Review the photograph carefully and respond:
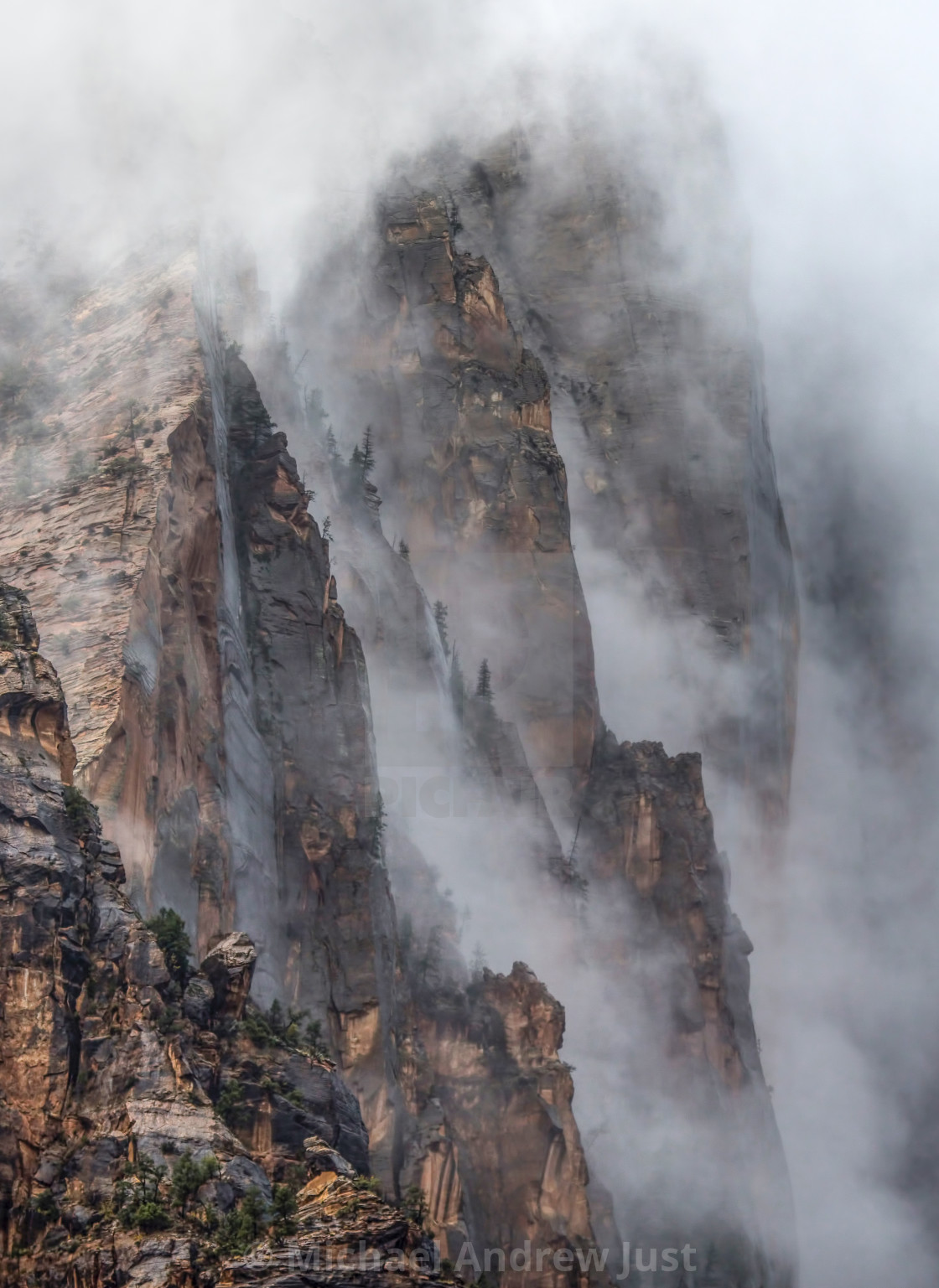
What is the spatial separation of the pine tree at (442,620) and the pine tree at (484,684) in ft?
6.86

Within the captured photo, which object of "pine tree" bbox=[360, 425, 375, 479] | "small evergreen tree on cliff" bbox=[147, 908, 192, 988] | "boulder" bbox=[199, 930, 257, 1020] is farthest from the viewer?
"pine tree" bbox=[360, 425, 375, 479]

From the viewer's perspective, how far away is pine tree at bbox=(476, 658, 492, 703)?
98.2m

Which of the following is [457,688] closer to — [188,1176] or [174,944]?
[174,944]

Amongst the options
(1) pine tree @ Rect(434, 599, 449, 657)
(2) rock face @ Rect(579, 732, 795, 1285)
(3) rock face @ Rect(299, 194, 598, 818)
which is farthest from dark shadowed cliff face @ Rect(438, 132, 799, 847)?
(1) pine tree @ Rect(434, 599, 449, 657)

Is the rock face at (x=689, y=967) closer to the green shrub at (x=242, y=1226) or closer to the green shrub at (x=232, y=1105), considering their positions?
the green shrub at (x=232, y=1105)

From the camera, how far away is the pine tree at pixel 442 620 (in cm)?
9772

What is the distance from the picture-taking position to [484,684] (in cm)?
9875

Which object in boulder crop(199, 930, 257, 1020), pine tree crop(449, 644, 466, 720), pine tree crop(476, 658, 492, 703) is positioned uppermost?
pine tree crop(476, 658, 492, 703)

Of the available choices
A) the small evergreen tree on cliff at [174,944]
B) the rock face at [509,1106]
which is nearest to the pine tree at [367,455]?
the rock face at [509,1106]

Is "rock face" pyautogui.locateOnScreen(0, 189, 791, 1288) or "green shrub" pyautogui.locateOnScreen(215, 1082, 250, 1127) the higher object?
"rock face" pyautogui.locateOnScreen(0, 189, 791, 1288)

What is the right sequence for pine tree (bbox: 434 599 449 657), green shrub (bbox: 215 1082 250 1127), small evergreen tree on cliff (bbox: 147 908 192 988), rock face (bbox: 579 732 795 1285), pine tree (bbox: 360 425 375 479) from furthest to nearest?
rock face (bbox: 579 732 795 1285)
pine tree (bbox: 434 599 449 657)
pine tree (bbox: 360 425 375 479)
small evergreen tree on cliff (bbox: 147 908 192 988)
green shrub (bbox: 215 1082 250 1127)

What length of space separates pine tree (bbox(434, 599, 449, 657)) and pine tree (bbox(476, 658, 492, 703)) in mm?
2091

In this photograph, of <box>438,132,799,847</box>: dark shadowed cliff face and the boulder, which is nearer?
the boulder

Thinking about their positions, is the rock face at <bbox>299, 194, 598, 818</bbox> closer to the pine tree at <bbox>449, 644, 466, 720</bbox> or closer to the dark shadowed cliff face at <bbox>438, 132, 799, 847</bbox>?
the pine tree at <bbox>449, 644, 466, 720</bbox>
